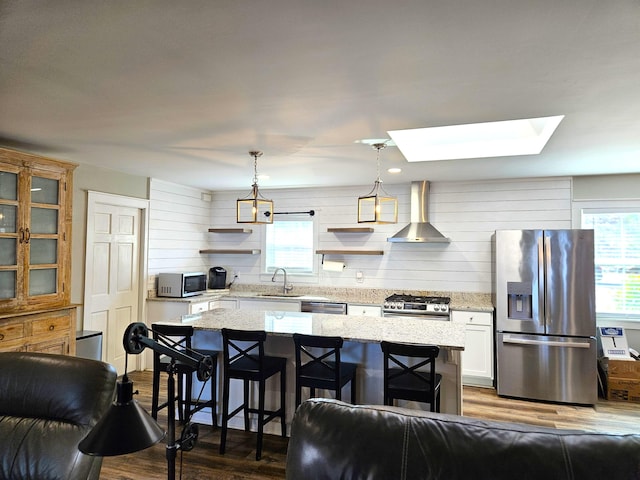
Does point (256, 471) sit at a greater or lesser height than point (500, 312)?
lesser

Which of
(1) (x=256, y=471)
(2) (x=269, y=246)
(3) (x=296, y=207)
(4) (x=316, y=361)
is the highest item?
(3) (x=296, y=207)

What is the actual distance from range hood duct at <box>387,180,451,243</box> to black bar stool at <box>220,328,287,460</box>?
2652 mm

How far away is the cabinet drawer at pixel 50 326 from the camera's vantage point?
3457mm

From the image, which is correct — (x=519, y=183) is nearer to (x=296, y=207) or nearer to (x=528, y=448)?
(x=296, y=207)

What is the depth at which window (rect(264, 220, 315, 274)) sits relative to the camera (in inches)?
248

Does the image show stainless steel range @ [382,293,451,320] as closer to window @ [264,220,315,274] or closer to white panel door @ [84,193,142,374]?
window @ [264,220,315,274]

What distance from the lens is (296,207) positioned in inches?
249

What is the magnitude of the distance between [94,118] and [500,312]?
4.33 meters

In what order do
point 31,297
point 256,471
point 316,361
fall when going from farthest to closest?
→ point 31,297
point 316,361
point 256,471

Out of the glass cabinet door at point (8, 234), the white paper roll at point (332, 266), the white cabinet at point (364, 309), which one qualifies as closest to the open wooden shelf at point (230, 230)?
the white paper roll at point (332, 266)

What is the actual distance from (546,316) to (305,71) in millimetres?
3829

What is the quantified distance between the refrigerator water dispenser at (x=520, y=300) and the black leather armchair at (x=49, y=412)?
13.6ft

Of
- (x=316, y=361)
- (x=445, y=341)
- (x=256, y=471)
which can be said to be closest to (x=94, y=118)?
(x=316, y=361)

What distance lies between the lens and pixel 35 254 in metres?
3.63
